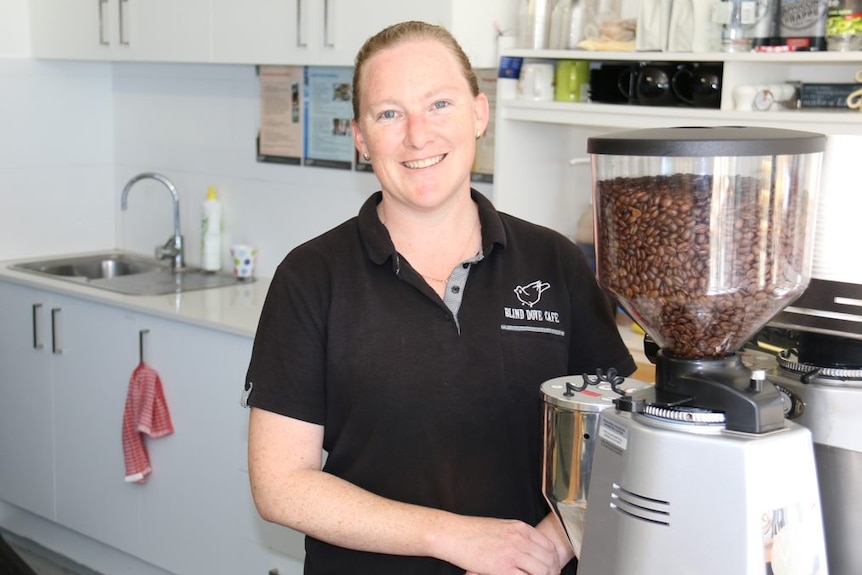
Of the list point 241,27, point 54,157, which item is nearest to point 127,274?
point 54,157

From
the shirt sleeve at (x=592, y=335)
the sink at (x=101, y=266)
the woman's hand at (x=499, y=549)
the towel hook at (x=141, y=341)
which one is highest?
the shirt sleeve at (x=592, y=335)

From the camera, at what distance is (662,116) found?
241 centimetres

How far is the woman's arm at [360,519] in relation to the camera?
1353mm

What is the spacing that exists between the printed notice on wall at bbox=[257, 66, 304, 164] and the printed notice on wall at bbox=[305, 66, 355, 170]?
0.14 ft

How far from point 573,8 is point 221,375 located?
4.43ft

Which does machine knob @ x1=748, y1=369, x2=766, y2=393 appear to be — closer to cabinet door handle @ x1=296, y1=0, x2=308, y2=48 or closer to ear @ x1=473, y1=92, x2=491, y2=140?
ear @ x1=473, y1=92, x2=491, y2=140

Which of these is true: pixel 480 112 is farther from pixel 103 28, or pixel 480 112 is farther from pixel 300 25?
pixel 103 28

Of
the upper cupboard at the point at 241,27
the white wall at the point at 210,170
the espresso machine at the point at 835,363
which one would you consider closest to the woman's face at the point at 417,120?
the espresso machine at the point at 835,363

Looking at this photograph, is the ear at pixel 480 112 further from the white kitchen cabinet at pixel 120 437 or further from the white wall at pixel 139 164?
the white wall at pixel 139 164

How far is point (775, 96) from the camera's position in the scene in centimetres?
230

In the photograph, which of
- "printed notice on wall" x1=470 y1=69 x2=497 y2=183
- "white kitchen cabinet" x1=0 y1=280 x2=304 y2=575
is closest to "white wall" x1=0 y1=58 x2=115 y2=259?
"white kitchen cabinet" x1=0 y1=280 x2=304 y2=575

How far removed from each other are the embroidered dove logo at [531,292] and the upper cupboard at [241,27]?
3.92 ft

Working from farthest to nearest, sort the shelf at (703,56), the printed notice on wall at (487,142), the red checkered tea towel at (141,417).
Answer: the red checkered tea towel at (141,417), the printed notice on wall at (487,142), the shelf at (703,56)

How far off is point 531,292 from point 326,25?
157 centimetres
